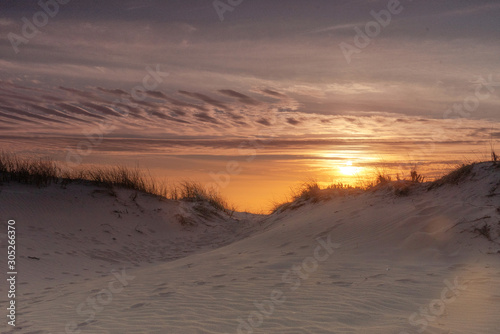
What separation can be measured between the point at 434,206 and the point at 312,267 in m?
4.01

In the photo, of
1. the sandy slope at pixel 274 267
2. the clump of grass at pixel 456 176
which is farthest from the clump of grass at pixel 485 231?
the clump of grass at pixel 456 176

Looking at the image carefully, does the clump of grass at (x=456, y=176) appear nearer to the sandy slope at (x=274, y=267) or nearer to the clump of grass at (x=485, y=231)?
the sandy slope at (x=274, y=267)

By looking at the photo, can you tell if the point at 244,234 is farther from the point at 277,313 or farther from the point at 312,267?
the point at 277,313

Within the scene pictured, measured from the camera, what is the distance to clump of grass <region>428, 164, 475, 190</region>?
10.7 m

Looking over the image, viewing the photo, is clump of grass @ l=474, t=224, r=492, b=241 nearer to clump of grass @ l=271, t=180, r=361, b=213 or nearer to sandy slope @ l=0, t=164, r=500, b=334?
sandy slope @ l=0, t=164, r=500, b=334

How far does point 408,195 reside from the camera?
38.0 feet

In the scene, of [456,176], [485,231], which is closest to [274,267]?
[485,231]

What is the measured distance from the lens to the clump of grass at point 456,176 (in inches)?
423

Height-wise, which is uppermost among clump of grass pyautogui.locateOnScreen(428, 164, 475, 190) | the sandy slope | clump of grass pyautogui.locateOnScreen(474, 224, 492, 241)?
clump of grass pyautogui.locateOnScreen(428, 164, 475, 190)

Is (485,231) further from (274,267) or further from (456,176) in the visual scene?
(274,267)

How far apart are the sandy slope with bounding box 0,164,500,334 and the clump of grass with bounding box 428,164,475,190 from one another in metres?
0.19

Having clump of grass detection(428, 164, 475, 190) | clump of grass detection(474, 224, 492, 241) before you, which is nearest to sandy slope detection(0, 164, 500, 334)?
clump of grass detection(474, 224, 492, 241)

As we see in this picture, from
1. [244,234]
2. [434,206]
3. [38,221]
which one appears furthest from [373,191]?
[38,221]

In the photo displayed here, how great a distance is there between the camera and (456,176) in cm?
1086
